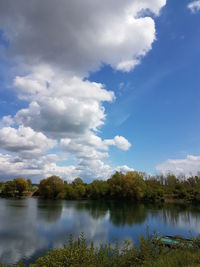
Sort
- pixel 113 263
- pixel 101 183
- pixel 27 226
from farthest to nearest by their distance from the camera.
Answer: pixel 101 183 < pixel 27 226 < pixel 113 263

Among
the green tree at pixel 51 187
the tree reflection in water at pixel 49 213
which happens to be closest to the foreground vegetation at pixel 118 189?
the green tree at pixel 51 187

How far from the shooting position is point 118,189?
83312 mm

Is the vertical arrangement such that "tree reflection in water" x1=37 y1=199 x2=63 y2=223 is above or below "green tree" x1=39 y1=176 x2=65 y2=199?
below

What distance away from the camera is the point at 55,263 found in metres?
6.33

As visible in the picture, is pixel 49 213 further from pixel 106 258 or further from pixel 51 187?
pixel 51 187

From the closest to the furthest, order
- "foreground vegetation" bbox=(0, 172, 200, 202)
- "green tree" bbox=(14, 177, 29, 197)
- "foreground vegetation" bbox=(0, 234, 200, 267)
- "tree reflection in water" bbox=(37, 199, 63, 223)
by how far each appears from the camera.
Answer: "foreground vegetation" bbox=(0, 234, 200, 267) < "tree reflection in water" bbox=(37, 199, 63, 223) < "foreground vegetation" bbox=(0, 172, 200, 202) < "green tree" bbox=(14, 177, 29, 197)

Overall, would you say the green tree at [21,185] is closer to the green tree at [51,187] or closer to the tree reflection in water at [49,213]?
the green tree at [51,187]

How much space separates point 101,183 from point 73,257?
91184 mm

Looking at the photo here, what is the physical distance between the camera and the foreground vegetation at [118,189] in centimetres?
7950

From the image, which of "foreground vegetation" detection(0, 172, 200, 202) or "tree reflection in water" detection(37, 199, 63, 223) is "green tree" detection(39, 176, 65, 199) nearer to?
"foreground vegetation" detection(0, 172, 200, 202)

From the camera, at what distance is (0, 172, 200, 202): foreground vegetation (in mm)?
79500

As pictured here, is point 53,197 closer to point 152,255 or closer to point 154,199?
point 154,199

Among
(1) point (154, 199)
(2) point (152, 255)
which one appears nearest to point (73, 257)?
(2) point (152, 255)

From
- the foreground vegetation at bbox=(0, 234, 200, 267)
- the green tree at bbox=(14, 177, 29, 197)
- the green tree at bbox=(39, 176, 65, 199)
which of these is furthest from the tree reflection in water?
the green tree at bbox=(14, 177, 29, 197)
